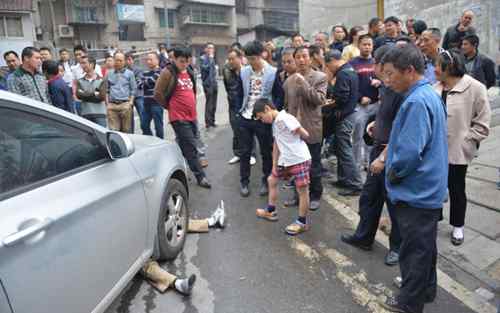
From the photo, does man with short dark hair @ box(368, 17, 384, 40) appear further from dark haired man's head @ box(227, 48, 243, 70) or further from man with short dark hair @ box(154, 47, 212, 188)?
man with short dark hair @ box(154, 47, 212, 188)

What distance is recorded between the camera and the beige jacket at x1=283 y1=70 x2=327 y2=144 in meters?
4.18

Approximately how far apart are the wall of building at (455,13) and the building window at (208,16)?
26889 mm

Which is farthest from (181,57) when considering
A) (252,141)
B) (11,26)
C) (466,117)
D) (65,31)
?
(65,31)

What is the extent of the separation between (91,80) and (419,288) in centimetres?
575

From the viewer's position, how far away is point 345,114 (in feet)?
15.9

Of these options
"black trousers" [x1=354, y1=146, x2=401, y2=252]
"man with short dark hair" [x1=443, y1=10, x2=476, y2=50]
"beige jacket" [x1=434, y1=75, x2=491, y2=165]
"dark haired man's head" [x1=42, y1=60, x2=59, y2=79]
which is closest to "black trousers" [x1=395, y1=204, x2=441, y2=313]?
"black trousers" [x1=354, y1=146, x2=401, y2=252]

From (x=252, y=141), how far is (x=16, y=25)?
2838 centimetres

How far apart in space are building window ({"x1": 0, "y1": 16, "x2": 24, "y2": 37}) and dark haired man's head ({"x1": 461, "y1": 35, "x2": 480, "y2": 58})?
29.6m

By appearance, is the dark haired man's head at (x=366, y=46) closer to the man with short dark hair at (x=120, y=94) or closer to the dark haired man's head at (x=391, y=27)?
the dark haired man's head at (x=391, y=27)

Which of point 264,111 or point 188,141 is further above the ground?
point 264,111

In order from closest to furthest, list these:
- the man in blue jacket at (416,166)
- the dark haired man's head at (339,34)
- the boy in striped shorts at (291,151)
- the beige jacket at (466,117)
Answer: the man in blue jacket at (416,166)
the beige jacket at (466,117)
the boy in striped shorts at (291,151)
the dark haired man's head at (339,34)

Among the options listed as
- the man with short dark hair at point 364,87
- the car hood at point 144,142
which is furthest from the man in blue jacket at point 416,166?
the man with short dark hair at point 364,87

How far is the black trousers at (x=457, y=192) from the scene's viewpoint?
3457 millimetres

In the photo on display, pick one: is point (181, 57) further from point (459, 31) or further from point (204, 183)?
point (459, 31)
